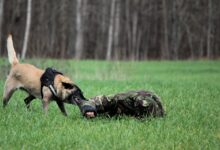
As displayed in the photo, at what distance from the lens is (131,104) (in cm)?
912

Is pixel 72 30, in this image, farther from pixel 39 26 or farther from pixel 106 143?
pixel 106 143

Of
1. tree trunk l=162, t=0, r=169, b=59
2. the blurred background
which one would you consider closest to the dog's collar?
the blurred background

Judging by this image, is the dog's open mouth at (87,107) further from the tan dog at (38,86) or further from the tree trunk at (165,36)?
the tree trunk at (165,36)

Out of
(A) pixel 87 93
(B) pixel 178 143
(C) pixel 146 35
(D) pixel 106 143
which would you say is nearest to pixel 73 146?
(D) pixel 106 143

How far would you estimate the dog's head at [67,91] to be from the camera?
900 centimetres

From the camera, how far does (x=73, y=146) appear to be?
6910 millimetres

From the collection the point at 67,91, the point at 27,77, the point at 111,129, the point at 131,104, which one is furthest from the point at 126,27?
the point at 111,129

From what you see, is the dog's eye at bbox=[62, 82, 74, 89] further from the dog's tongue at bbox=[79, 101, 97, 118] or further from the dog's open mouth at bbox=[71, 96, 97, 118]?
the dog's tongue at bbox=[79, 101, 97, 118]

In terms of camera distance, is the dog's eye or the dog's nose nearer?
the dog's nose

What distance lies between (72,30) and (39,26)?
3.15 meters

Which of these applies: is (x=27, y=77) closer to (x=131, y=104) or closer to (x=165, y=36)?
(x=131, y=104)

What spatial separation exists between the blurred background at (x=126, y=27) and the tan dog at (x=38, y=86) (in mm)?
34442

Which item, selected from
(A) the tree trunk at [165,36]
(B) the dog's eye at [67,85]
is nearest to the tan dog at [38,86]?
(B) the dog's eye at [67,85]

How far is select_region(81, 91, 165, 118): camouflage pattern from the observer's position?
903 centimetres
